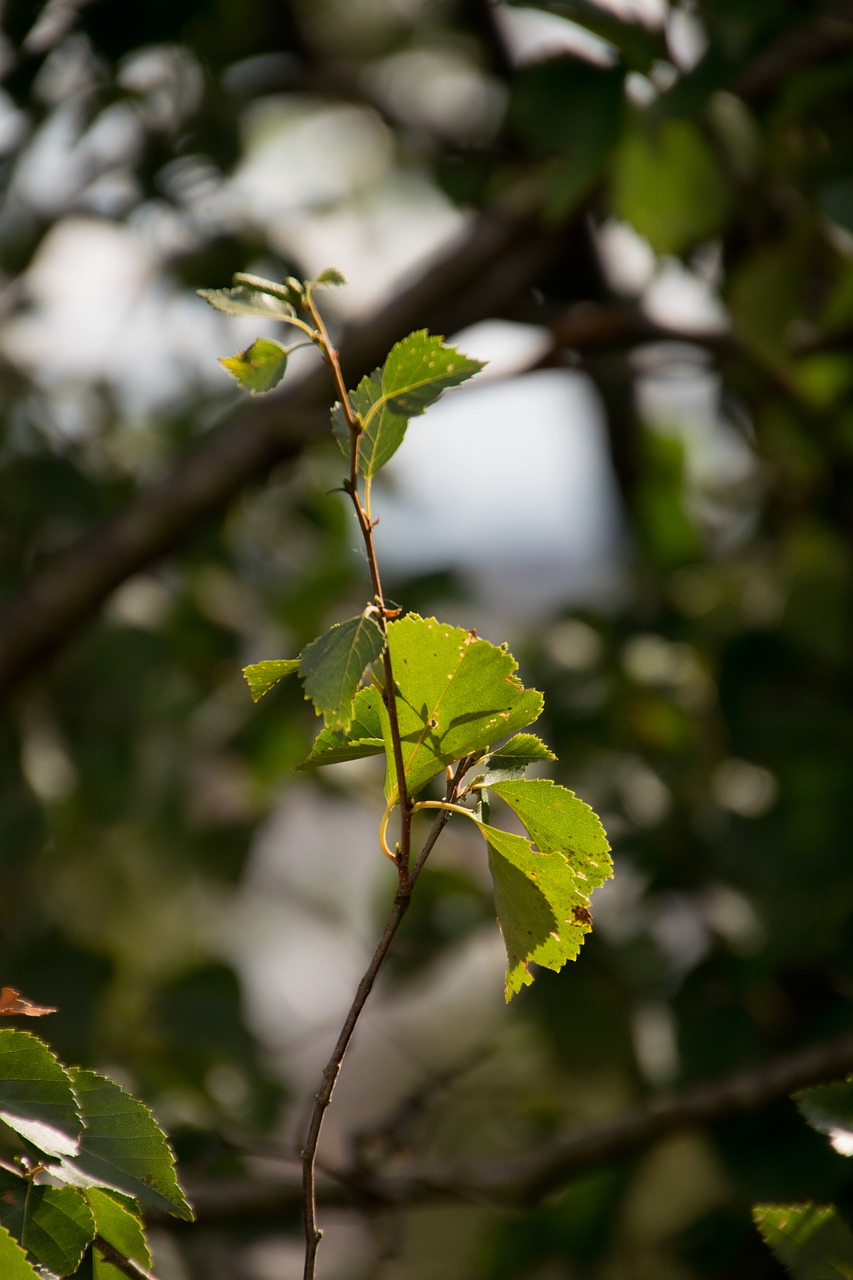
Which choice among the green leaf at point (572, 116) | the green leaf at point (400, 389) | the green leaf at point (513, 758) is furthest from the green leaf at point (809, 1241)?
the green leaf at point (572, 116)

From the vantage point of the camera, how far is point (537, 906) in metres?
0.44

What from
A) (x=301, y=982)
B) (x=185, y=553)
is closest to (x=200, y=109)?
(x=185, y=553)

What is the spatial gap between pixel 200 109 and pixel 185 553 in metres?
0.48

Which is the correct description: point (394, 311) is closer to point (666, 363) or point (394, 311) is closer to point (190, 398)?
point (666, 363)

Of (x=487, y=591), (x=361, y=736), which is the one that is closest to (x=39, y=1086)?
(x=361, y=736)

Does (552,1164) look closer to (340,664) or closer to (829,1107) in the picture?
(829,1107)

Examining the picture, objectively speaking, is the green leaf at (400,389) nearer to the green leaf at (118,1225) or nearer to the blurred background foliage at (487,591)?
the green leaf at (118,1225)

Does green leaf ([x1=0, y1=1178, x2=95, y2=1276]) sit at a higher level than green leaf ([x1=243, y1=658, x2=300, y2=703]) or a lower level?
lower

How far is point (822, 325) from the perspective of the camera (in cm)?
118

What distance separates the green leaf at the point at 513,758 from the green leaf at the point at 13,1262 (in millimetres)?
207

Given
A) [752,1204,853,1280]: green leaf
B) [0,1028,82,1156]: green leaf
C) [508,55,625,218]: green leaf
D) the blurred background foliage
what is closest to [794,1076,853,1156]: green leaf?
[752,1204,853,1280]: green leaf

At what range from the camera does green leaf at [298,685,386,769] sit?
44 centimetres

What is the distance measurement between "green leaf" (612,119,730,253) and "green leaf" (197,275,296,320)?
2.57 feet

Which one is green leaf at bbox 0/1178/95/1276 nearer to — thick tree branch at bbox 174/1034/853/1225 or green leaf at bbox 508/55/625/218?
thick tree branch at bbox 174/1034/853/1225
